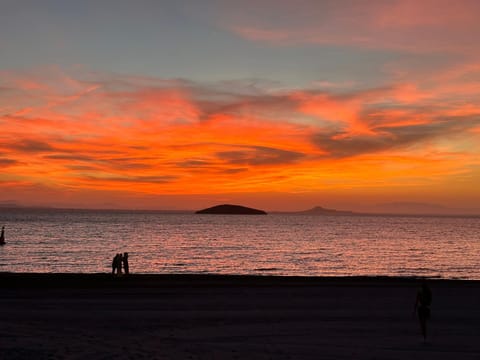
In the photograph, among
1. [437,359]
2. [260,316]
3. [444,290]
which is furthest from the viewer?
[444,290]

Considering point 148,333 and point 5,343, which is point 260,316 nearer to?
point 148,333

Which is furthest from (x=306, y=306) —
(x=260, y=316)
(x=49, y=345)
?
(x=49, y=345)

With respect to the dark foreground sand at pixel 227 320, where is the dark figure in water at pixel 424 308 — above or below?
above

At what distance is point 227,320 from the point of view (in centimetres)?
1834

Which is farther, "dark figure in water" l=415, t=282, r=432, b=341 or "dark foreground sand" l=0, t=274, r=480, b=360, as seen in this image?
"dark figure in water" l=415, t=282, r=432, b=341

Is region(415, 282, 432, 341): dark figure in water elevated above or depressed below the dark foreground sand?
above

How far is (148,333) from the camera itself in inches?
623

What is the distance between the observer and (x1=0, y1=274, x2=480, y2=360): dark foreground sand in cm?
1376

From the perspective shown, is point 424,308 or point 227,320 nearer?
point 424,308

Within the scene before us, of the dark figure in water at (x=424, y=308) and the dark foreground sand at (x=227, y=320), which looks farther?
the dark figure in water at (x=424, y=308)

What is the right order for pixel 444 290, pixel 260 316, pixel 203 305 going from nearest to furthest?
pixel 260 316, pixel 203 305, pixel 444 290

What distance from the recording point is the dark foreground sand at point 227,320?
13758 millimetres

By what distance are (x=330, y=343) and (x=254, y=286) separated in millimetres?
13516

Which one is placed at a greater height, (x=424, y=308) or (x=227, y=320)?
(x=424, y=308)
